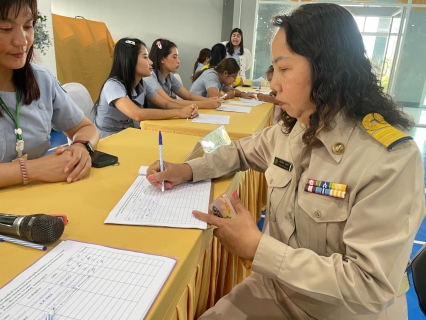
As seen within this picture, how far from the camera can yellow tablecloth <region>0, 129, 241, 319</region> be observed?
58cm

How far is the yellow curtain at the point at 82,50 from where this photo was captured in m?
4.74

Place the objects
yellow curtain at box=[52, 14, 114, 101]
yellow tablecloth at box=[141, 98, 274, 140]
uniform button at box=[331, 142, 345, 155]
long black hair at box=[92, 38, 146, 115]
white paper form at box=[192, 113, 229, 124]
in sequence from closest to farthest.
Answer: uniform button at box=[331, 142, 345, 155] → yellow tablecloth at box=[141, 98, 274, 140] → white paper form at box=[192, 113, 229, 124] → long black hair at box=[92, 38, 146, 115] → yellow curtain at box=[52, 14, 114, 101]

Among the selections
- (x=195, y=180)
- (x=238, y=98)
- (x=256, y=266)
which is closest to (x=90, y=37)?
(x=238, y=98)

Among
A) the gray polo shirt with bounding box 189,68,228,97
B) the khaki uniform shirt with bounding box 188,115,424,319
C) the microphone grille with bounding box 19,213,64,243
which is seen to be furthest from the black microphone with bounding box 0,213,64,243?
the gray polo shirt with bounding box 189,68,228,97

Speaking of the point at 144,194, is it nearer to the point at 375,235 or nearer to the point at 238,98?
the point at 375,235

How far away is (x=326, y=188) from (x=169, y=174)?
1.51ft

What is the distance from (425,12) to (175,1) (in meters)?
4.98

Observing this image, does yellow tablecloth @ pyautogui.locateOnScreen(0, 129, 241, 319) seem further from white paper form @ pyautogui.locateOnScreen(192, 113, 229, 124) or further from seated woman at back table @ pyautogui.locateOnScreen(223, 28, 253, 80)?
seated woman at back table @ pyautogui.locateOnScreen(223, 28, 253, 80)

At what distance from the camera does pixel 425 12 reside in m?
5.97

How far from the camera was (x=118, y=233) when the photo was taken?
27.0 inches

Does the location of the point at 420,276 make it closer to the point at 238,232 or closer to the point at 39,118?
the point at 238,232

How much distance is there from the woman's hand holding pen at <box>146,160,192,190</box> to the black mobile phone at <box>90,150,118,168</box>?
0.21 m

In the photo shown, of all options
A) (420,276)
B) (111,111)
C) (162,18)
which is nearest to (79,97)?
(111,111)

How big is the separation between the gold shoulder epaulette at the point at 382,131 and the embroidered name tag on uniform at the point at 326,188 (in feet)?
0.41
